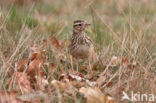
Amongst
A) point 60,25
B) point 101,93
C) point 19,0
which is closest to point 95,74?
point 101,93

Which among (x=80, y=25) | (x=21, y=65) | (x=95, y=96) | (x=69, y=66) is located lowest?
(x=95, y=96)

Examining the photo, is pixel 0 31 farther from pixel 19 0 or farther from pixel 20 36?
pixel 19 0

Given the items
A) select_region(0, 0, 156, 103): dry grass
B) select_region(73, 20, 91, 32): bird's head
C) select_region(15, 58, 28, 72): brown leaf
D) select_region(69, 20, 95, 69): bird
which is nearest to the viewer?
select_region(0, 0, 156, 103): dry grass

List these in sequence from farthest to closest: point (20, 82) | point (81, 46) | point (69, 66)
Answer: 1. point (81, 46)
2. point (69, 66)
3. point (20, 82)

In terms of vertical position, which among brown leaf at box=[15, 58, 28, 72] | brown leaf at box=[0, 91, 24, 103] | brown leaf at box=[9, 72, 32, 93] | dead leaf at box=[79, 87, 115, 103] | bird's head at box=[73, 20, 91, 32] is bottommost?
dead leaf at box=[79, 87, 115, 103]

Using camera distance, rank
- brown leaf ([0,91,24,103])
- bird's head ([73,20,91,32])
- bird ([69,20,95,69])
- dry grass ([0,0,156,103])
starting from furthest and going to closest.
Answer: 1. bird's head ([73,20,91,32])
2. bird ([69,20,95,69])
3. dry grass ([0,0,156,103])
4. brown leaf ([0,91,24,103])

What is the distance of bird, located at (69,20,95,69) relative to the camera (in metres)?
5.60

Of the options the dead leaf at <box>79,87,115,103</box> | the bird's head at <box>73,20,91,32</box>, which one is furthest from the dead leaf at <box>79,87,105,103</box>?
the bird's head at <box>73,20,91,32</box>

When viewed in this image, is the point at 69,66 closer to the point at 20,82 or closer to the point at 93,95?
the point at 20,82

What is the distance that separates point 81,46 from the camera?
573cm

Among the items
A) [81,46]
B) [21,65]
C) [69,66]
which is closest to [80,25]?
[81,46]

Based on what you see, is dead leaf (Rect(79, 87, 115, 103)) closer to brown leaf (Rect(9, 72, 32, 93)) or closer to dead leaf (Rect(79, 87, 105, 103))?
dead leaf (Rect(79, 87, 105, 103))

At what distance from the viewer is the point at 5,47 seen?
531cm

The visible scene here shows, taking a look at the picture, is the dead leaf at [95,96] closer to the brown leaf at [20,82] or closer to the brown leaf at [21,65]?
the brown leaf at [20,82]
